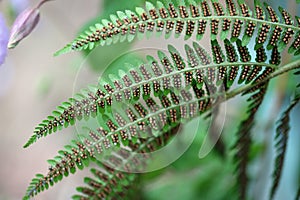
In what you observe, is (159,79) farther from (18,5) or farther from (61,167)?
(18,5)

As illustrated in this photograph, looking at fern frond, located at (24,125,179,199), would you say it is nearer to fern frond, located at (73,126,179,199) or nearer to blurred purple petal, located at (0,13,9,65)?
fern frond, located at (73,126,179,199)

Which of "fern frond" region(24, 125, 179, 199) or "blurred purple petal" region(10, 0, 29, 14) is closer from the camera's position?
"fern frond" region(24, 125, 179, 199)

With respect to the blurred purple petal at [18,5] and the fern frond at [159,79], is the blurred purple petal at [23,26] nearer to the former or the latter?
the fern frond at [159,79]

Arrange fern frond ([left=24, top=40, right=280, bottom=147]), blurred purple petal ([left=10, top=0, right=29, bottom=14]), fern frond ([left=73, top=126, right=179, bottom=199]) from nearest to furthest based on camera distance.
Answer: fern frond ([left=24, top=40, right=280, bottom=147]) < fern frond ([left=73, top=126, right=179, bottom=199]) < blurred purple petal ([left=10, top=0, right=29, bottom=14])

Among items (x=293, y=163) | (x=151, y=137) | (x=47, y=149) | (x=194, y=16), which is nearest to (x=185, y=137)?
(x=293, y=163)

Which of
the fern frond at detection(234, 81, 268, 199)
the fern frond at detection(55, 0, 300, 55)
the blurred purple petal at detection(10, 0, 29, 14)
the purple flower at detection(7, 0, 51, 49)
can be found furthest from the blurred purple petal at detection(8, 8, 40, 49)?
the blurred purple petal at detection(10, 0, 29, 14)

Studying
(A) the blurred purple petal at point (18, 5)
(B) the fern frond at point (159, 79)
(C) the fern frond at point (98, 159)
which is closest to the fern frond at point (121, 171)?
(C) the fern frond at point (98, 159)

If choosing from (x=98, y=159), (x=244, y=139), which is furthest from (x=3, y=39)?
(x=244, y=139)

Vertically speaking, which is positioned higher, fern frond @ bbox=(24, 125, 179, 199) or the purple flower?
the purple flower
